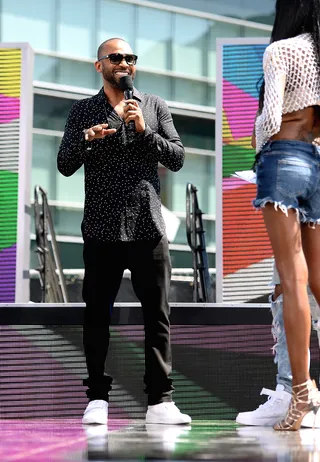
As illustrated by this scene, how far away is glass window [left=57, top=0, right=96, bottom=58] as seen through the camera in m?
14.0

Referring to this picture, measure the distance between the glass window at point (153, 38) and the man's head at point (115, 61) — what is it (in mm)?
10772

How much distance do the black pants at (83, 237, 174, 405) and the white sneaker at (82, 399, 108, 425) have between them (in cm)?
5

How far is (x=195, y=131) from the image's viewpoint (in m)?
15.9

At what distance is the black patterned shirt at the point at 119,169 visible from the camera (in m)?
3.95

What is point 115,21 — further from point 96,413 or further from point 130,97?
point 96,413

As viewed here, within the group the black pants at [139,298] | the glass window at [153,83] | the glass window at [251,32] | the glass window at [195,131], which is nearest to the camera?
the black pants at [139,298]

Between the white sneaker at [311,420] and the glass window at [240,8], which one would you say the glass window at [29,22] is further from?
the white sneaker at [311,420]

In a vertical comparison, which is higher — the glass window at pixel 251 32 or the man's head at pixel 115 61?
the glass window at pixel 251 32

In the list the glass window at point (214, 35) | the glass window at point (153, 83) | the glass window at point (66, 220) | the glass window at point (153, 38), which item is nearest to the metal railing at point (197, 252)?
the glass window at point (66, 220)

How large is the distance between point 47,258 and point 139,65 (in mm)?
7544

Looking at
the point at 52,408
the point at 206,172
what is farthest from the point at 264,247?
the point at 206,172

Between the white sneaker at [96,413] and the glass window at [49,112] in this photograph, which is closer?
the white sneaker at [96,413]

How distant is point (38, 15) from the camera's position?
45.4 ft

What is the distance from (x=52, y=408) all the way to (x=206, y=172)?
1177 centimetres
